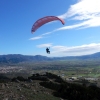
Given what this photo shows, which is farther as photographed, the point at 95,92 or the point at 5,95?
the point at 95,92

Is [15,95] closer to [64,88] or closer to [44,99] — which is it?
[44,99]

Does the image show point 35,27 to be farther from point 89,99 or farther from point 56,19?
point 89,99

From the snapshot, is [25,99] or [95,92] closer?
[25,99]

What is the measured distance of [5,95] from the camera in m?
18.8

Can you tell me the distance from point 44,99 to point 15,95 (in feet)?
9.30

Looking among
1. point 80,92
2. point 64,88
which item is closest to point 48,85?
point 64,88

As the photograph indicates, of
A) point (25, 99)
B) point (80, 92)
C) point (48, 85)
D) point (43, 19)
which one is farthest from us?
point (48, 85)

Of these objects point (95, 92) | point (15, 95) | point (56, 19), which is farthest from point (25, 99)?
point (56, 19)

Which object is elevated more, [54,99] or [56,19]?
[56,19]

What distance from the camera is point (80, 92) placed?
22422mm

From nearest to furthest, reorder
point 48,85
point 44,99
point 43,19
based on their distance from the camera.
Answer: point 44,99, point 43,19, point 48,85

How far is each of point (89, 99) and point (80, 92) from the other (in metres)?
1.87

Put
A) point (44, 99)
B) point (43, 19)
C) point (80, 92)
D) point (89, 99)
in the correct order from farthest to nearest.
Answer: point (43, 19) < point (80, 92) < point (89, 99) < point (44, 99)

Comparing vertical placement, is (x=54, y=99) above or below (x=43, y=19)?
below
